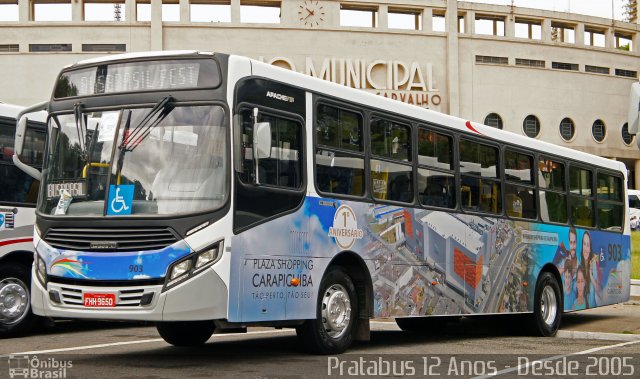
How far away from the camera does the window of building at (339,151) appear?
11.0 metres

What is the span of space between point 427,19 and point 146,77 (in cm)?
5375

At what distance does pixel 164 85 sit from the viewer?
9.88m

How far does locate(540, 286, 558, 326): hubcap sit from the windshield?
27.1 feet

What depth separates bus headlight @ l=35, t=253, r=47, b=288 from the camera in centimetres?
988

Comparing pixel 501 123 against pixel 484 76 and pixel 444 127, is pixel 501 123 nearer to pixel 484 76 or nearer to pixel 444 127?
pixel 484 76

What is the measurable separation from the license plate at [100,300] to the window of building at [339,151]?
2.73 meters

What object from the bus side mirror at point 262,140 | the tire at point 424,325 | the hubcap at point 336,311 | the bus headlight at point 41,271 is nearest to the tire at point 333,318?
the hubcap at point 336,311

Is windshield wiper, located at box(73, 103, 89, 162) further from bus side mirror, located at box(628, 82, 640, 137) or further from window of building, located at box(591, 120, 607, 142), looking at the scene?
window of building, located at box(591, 120, 607, 142)

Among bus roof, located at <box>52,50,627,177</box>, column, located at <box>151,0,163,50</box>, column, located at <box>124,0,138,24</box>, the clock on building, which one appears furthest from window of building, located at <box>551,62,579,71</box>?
bus roof, located at <box>52,50,627,177</box>

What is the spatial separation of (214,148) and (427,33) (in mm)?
53614

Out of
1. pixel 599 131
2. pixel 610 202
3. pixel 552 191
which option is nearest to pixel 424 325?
pixel 552 191

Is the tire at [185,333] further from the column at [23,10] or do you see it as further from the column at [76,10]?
the column at [23,10]

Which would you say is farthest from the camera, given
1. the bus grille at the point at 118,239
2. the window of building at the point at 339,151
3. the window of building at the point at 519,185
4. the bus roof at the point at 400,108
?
the window of building at the point at 519,185

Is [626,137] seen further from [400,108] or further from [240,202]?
[240,202]
